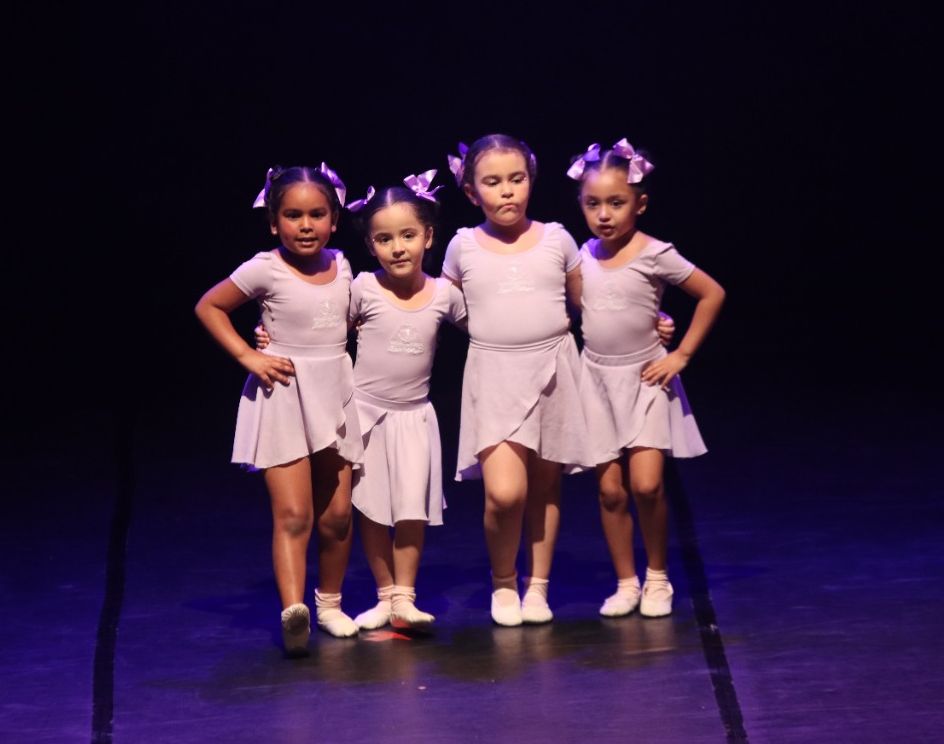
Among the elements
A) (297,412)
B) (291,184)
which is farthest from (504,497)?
(291,184)

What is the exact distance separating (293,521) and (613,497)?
77cm

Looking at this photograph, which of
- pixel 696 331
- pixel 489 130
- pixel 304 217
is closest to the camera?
pixel 304 217

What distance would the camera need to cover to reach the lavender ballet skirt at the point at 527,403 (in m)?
3.81

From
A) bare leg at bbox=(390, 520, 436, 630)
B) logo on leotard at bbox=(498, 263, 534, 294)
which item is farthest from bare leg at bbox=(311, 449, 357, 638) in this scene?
logo on leotard at bbox=(498, 263, 534, 294)

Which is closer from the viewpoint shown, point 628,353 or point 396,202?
point 396,202

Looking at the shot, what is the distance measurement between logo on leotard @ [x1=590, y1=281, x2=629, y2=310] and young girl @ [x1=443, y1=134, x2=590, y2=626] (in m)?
0.08

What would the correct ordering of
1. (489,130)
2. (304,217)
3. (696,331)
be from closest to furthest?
(304,217) < (696,331) < (489,130)

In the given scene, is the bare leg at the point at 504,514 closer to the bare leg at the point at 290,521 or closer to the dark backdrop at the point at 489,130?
the bare leg at the point at 290,521

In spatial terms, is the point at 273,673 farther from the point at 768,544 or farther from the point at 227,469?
the point at 227,469

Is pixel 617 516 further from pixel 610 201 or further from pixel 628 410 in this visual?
pixel 610 201

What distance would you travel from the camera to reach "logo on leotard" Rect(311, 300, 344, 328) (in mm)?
3723

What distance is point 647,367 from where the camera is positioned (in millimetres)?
3896

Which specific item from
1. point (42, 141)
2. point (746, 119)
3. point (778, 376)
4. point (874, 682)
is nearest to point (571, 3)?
point (746, 119)

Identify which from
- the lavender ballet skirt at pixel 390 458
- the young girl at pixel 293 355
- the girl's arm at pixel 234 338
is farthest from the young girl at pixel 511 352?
the girl's arm at pixel 234 338
